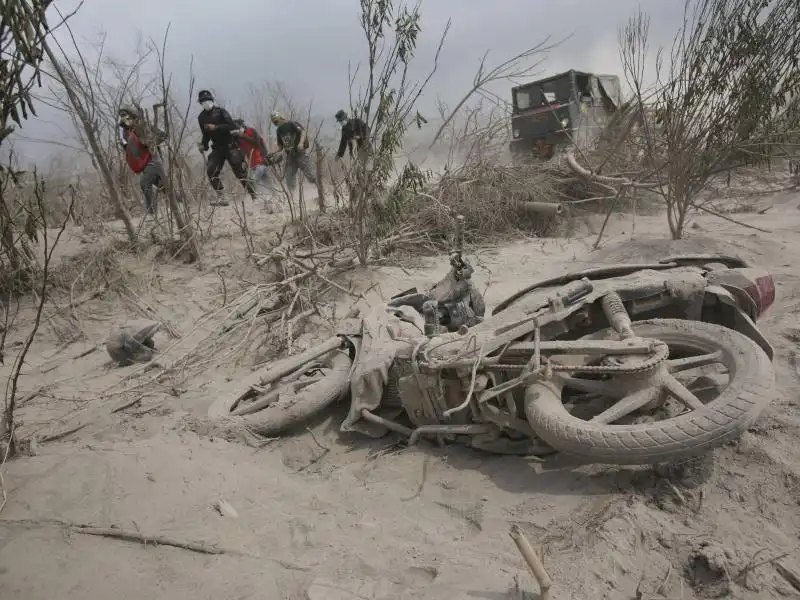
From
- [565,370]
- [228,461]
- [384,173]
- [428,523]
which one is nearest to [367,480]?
[428,523]

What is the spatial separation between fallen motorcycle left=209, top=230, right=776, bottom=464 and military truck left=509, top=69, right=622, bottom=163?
26.4ft

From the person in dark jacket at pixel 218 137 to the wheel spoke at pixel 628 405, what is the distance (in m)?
6.67

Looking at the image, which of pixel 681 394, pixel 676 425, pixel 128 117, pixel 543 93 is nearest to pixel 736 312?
pixel 681 394

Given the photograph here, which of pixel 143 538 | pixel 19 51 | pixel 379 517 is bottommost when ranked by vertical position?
pixel 379 517

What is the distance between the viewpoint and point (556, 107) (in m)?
10.8

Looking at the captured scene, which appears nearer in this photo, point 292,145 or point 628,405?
point 628,405

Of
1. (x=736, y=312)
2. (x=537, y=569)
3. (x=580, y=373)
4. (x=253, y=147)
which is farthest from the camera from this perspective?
(x=253, y=147)

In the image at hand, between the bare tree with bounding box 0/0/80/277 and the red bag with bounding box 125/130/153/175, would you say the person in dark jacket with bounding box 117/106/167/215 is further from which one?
the bare tree with bounding box 0/0/80/277

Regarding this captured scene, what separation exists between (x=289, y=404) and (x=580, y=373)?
5.77 ft

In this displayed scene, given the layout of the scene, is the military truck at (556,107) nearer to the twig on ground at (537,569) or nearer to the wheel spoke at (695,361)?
the wheel spoke at (695,361)

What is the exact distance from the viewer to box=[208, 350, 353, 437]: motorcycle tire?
352 centimetres

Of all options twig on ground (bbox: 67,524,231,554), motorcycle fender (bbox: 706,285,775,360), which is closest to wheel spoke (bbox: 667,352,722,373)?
motorcycle fender (bbox: 706,285,775,360)

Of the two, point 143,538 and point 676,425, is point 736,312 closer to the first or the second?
point 676,425

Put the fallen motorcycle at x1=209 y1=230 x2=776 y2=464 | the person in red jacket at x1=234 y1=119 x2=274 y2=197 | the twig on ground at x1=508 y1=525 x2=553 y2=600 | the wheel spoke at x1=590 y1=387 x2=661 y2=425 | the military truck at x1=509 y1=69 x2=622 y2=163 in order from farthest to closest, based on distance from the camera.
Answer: the military truck at x1=509 y1=69 x2=622 y2=163 < the person in red jacket at x1=234 y1=119 x2=274 y2=197 < the wheel spoke at x1=590 y1=387 x2=661 y2=425 < the fallen motorcycle at x1=209 y1=230 x2=776 y2=464 < the twig on ground at x1=508 y1=525 x2=553 y2=600
